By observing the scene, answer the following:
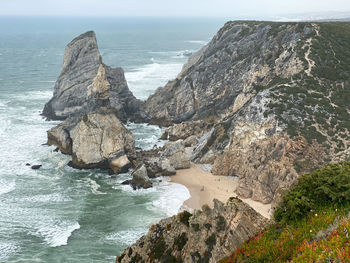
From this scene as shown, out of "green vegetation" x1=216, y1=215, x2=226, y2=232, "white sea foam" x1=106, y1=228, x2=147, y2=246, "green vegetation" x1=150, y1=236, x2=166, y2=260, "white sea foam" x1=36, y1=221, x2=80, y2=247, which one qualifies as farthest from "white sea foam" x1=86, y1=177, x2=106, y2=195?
"green vegetation" x1=216, y1=215, x2=226, y2=232

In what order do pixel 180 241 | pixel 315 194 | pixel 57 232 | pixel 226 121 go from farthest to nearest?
pixel 226 121, pixel 57 232, pixel 180 241, pixel 315 194

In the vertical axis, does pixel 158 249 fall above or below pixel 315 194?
below

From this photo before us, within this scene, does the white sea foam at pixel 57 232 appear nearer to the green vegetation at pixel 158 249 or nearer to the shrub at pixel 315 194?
the green vegetation at pixel 158 249

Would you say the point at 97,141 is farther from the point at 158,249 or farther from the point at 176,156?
the point at 158,249

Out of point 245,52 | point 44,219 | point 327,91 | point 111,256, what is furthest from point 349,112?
point 44,219

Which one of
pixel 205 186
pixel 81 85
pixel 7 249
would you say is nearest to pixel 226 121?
pixel 205 186
